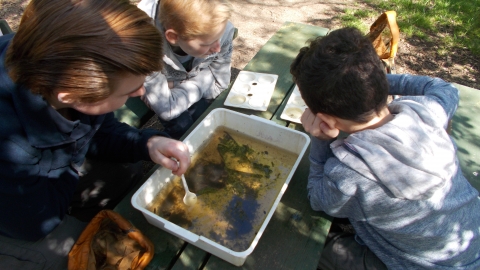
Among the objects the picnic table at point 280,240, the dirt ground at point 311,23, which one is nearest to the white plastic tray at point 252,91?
the picnic table at point 280,240

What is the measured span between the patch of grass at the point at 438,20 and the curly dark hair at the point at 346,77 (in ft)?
9.74

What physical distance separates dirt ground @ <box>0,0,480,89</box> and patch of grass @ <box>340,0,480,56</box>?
0.31ft

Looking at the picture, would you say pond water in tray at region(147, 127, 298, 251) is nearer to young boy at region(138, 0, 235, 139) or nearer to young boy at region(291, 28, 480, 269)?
young boy at region(291, 28, 480, 269)

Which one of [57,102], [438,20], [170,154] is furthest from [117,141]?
[438,20]

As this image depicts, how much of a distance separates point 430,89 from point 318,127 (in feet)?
1.97

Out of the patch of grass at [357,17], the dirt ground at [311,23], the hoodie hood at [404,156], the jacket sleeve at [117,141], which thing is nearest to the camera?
the hoodie hood at [404,156]

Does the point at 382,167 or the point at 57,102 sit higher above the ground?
the point at 57,102

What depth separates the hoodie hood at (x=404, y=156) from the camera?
101 cm

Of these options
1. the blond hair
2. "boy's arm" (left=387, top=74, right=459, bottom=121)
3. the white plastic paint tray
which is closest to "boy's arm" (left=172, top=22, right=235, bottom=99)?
the blond hair

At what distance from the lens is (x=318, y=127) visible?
1261 millimetres

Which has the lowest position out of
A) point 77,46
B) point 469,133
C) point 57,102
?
point 469,133

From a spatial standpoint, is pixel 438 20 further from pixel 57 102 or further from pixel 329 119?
pixel 57 102

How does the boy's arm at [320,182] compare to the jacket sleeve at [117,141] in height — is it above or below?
above

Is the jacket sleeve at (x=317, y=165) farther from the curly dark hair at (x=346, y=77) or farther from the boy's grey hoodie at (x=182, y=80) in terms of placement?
the boy's grey hoodie at (x=182, y=80)
